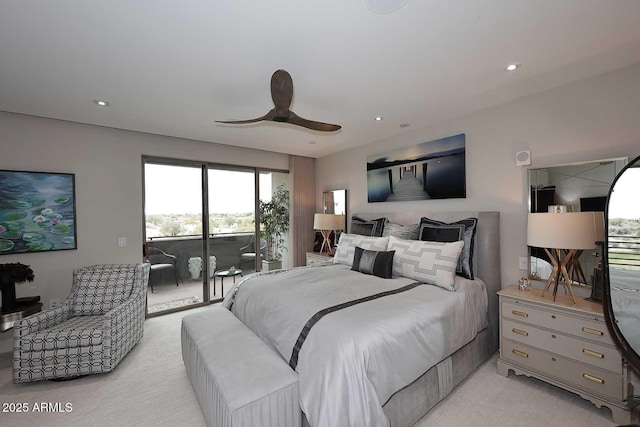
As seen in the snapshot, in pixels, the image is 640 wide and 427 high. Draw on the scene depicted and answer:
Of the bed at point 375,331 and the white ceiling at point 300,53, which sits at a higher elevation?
the white ceiling at point 300,53

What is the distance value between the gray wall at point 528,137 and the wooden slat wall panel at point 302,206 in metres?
2.17

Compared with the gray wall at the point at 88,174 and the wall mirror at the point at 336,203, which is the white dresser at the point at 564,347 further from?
the gray wall at the point at 88,174

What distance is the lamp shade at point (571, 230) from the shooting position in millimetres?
2088

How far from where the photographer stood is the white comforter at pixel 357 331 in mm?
1536

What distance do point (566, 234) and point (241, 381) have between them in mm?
2572

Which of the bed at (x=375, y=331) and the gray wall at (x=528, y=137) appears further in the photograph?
the gray wall at (x=528, y=137)

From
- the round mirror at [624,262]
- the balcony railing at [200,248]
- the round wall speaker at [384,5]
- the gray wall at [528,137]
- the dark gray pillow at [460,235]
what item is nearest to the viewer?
the round wall speaker at [384,5]

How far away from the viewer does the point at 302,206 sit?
5332mm

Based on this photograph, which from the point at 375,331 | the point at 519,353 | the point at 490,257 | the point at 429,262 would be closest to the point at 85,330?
Answer: the point at 375,331

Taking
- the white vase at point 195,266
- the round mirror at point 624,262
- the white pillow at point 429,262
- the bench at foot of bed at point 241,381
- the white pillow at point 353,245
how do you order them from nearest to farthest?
the bench at foot of bed at point 241,381 → the round mirror at point 624,262 → the white pillow at point 429,262 → the white pillow at point 353,245 → the white vase at point 195,266

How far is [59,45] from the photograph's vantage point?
184cm

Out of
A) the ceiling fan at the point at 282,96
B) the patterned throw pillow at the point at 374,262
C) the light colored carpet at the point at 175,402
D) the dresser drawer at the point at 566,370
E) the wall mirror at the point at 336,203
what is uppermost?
the ceiling fan at the point at 282,96

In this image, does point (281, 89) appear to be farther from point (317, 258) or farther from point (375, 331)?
point (317, 258)

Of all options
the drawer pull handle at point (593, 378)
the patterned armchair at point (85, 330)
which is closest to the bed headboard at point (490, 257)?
the drawer pull handle at point (593, 378)
